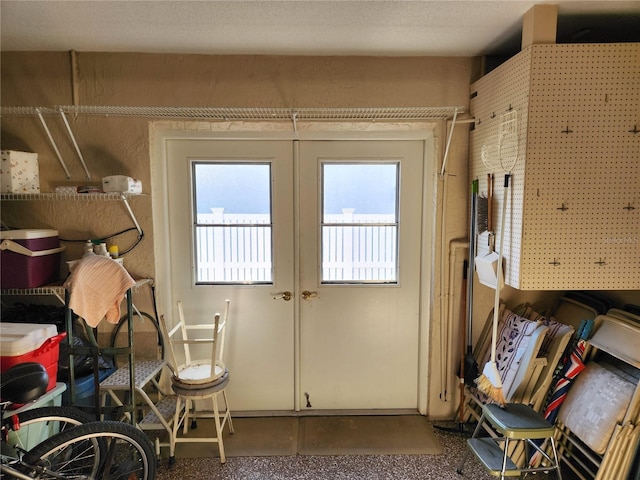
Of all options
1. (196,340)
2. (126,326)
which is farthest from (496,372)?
(126,326)

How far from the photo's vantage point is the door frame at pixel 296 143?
218 centimetres

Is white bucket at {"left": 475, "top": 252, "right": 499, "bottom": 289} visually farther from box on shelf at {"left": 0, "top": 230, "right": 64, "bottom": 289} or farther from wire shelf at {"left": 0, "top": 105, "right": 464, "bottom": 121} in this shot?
box on shelf at {"left": 0, "top": 230, "right": 64, "bottom": 289}

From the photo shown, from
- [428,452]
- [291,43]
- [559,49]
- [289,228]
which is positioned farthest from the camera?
[289,228]

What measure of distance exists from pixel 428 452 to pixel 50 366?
2109mm

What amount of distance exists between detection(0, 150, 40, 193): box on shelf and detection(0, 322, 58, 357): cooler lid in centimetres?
72

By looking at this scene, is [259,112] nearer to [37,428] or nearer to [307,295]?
[307,295]

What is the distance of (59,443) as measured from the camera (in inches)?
55.7

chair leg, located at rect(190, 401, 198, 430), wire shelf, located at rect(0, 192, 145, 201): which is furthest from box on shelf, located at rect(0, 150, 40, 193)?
chair leg, located at rect(190, 401, 198, 430)

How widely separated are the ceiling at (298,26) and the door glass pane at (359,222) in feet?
2.37

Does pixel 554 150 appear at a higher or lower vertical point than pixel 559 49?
lower

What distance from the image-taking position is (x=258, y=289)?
7.77ft

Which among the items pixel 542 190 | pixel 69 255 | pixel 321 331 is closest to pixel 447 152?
pixel 542 190

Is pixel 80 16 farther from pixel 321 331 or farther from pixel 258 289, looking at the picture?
pixel 321 331

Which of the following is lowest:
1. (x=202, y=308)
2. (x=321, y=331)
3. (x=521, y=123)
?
(x=321, y=331)
